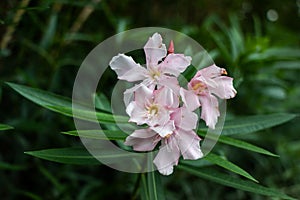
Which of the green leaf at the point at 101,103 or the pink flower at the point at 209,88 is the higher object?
the pink flower at the point at 209,88

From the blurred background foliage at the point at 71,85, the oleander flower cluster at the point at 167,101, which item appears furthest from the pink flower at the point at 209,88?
the blurred background foliage at the point at 71,85

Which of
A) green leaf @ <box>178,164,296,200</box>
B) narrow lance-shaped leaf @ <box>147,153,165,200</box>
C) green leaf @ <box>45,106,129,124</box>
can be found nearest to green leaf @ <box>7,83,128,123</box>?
green leaf @ <box>45,106,129,124</box>

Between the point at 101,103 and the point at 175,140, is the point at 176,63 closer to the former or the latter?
the point at 175,140

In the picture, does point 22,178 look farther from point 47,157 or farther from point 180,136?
point 180,136

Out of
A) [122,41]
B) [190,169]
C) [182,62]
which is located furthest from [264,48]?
[182,62]

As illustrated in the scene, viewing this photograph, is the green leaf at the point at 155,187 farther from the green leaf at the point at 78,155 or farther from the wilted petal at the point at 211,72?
the wilted petal at the point at 211,72

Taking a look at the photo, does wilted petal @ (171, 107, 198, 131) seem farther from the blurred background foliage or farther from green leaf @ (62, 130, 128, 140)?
the blurred background foliage
